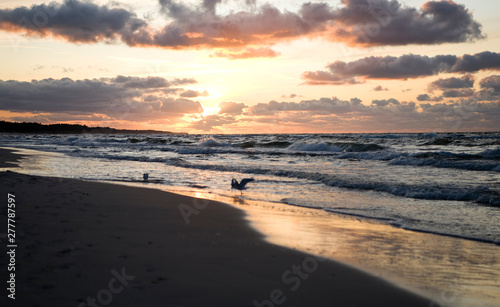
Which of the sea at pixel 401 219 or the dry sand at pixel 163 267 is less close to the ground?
the dry sand at pixel 163 267

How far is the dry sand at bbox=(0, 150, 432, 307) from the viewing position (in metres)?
3.66

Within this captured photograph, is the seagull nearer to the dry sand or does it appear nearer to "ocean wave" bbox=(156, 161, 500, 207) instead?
"ocean wave" bbox=(156, 161, 500, 207)

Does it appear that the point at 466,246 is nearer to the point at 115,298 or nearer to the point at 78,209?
the point at 115,298

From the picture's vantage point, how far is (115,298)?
3570mm

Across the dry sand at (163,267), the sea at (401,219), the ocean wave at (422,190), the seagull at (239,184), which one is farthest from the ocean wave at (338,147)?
the dry sand at (163,267)

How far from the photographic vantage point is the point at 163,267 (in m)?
4.38

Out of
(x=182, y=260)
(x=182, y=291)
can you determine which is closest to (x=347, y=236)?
(x=182, y=260)

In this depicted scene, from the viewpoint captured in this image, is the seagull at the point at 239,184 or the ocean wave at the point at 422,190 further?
the seagull at the point at 239,184

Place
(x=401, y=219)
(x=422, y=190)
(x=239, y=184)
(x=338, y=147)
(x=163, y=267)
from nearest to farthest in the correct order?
(x=163, y=267)
(x=401, y=219)
(x=422, y=190)
(x=239, y=184)
(x=338, y=147)

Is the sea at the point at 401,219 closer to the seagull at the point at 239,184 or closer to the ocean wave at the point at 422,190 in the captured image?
the ocean wave at the point at 422,190

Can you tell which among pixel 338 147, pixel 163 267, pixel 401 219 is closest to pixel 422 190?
pixel 401 219

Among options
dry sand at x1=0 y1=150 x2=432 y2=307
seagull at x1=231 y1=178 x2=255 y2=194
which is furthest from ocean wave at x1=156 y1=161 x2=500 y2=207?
dry sand at x1=0 y1=150 x2=432 y2=307

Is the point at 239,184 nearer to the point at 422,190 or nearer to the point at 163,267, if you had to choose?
the point at 422,190

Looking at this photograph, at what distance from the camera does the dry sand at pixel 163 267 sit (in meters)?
3.66
